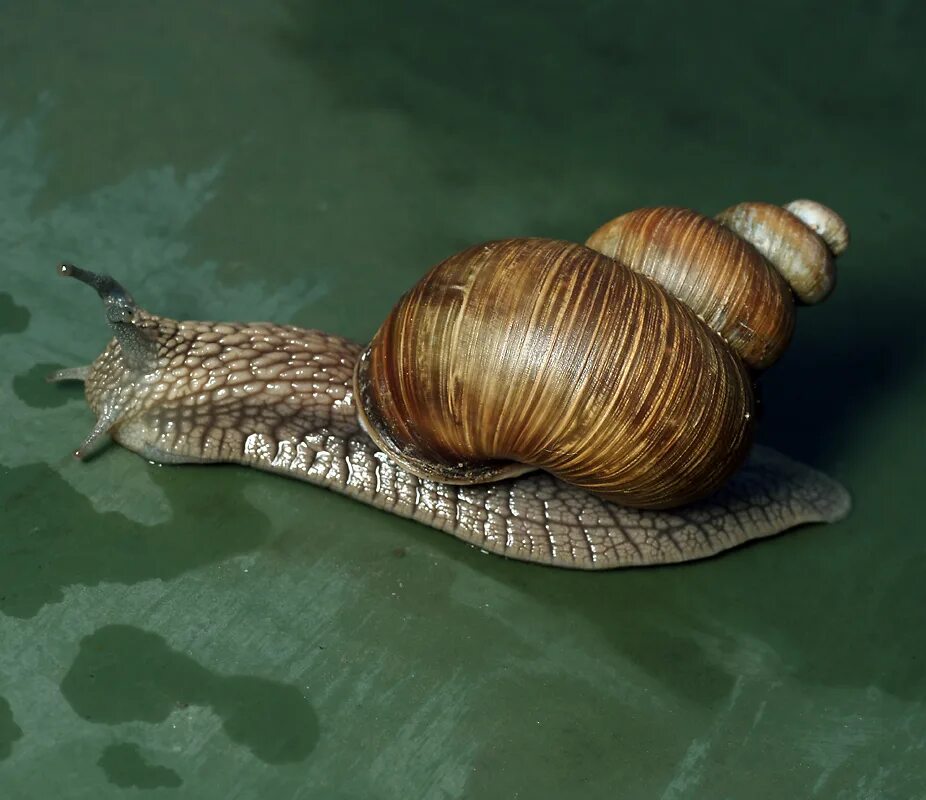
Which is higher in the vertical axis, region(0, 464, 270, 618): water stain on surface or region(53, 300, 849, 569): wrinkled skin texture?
region(53, 300, 849, 569): wrinkled skin texture

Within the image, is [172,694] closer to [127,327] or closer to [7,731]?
[7,731]

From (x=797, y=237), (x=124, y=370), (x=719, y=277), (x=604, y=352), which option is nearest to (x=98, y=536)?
(x=124, y=370)

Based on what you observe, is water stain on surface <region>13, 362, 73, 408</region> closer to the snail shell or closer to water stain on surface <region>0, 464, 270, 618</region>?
water stain on surface <region>0, 464, 270, 618</region>

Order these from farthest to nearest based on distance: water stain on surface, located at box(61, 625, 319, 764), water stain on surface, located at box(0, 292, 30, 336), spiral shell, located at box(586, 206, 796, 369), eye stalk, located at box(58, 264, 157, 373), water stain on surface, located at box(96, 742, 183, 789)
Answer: water stain on surface, located at box(0, 292, 30, 336)
eye stalk, located at box(58, 264, 157, 373)
spiral shell, located at box(586, 206, 796, 369)
water stain on surface, located at box(61, 625, 319, 764)
water stain on surface, located at box(96, 742, 183, 789)

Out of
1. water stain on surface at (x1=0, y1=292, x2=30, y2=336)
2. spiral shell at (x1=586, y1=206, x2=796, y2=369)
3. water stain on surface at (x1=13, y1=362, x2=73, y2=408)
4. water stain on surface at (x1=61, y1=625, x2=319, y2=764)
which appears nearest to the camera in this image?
water stain on surface at (x1=61, y1=625, x2=319, y2=764)

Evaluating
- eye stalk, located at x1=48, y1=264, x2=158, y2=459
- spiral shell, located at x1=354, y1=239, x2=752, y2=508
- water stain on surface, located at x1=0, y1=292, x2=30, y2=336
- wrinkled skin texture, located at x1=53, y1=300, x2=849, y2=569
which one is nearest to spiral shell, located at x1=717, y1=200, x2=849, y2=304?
spiral shell, located at x1=354, y1=239, x2=752, y2=508

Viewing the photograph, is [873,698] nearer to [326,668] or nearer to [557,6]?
[326,668]

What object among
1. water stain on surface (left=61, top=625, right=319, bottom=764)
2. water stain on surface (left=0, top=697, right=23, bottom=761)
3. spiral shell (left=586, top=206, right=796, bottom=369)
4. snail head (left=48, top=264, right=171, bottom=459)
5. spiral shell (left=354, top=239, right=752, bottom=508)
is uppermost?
spiral shell (left=586, top=206, right=796, bottom=369)
